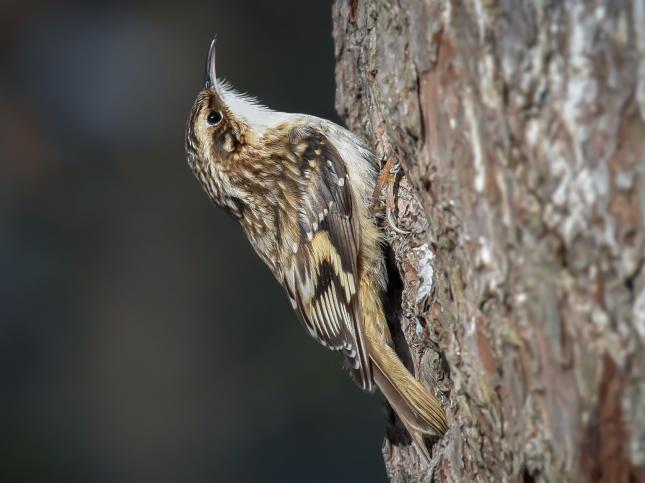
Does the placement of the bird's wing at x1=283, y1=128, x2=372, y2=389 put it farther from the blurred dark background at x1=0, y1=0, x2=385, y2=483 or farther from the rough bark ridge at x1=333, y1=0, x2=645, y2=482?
the blurred dark background at x1=0, y1=0, x2=385, y2=483

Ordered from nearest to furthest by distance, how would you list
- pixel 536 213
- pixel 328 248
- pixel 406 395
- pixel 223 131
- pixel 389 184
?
pixel 536 213
pixel 406 395
pixel 389 184
pixel 328 248
pixel 223 131

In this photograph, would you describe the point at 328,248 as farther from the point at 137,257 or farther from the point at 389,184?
the point at 137,257

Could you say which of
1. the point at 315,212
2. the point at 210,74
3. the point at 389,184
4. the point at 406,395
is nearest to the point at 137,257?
the point at 210,74

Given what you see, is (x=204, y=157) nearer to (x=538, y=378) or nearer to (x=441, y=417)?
(x=441, y=417)

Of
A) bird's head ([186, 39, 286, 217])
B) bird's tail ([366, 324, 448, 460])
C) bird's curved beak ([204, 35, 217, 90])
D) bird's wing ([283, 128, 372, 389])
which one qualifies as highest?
bird's curved beak ([204, 35, 217, 90])

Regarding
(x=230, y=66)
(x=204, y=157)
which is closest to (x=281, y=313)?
(x=230, y=66)

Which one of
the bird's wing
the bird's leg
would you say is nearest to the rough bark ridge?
the bird's leg

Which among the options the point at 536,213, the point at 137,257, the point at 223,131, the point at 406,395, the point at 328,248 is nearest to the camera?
the point at 536,213
